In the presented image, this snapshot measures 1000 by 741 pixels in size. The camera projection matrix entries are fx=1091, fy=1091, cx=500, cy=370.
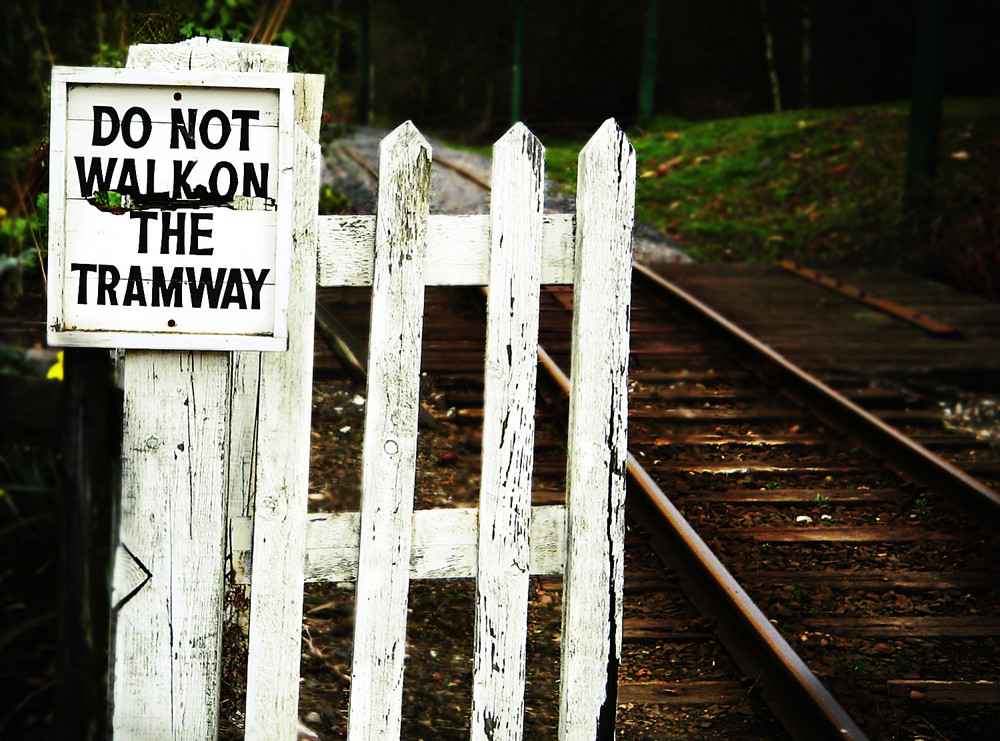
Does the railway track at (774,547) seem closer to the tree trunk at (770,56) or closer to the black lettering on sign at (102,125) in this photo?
the black lettering on sign at (102,125)

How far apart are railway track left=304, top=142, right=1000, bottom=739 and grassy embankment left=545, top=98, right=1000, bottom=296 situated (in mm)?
4302

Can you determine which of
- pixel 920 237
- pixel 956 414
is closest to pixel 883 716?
pixel 956 414

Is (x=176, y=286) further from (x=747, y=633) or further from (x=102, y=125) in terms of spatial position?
(x=747, y=633)

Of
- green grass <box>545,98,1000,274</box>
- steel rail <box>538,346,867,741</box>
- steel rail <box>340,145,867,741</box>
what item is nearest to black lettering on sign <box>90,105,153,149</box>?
steel rail <box>340,145,867,741</box>

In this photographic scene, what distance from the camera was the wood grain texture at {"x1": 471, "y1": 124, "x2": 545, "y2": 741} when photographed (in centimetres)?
226

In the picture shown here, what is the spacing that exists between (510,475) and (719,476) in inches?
128

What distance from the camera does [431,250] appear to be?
225 centimetres

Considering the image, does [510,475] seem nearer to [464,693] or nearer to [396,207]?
[396,207]

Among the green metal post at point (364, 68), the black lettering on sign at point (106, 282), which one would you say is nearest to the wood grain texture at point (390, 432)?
the black lettering on sign at point (106, 282)

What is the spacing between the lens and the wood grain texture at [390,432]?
7.27 ft

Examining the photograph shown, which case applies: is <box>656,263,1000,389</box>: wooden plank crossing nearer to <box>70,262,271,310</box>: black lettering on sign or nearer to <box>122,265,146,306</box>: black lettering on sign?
<box>70,262,271,310</box>: black lettering on sign

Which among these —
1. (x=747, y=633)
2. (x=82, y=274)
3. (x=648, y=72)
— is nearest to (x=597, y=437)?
(x=82, y=274)

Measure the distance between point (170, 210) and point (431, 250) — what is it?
519mm

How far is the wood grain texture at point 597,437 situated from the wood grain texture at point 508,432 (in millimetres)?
102
